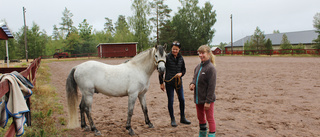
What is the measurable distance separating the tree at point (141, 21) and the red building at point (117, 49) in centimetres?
612

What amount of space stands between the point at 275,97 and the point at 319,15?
116 ft

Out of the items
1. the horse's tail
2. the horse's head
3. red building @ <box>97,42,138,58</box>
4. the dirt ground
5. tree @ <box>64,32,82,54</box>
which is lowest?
Result: the dirt ground

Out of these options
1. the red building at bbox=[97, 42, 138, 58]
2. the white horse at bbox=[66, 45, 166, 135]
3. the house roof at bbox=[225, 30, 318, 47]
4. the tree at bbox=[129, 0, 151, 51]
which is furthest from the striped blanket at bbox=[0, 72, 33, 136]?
the house roof at bbox=[225, 30, 318, 47]

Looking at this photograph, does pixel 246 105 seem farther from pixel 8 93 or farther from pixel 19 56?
pixel 19 56

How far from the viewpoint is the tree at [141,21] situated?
38625 millimetres

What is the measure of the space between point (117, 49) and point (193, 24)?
16.8 metres

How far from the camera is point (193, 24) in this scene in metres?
40.3

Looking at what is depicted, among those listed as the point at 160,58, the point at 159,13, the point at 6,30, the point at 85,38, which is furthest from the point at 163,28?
the point at 160,58

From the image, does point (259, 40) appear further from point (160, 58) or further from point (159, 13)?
point (160, 58)

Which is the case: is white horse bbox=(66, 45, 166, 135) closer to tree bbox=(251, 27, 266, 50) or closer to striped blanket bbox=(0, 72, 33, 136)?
striped blanket bbox=(0, 72, 33, 136)

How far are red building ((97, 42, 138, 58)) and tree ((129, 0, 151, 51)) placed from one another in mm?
6121

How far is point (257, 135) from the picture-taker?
3.39 m

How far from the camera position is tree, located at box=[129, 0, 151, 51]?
38.6m

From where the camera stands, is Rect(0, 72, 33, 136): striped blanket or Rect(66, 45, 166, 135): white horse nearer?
Rect(0, 72, 33, 136): striped blanket
